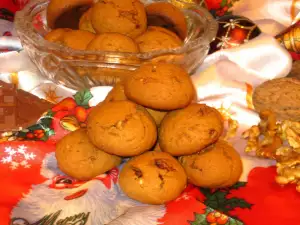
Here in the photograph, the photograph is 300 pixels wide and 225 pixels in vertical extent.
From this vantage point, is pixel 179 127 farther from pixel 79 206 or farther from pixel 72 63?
pixel 72 63

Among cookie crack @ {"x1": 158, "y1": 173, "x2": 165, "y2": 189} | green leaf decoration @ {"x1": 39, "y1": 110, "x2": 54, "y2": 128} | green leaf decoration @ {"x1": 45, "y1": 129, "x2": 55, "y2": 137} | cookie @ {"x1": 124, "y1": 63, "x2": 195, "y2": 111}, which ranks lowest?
green leaf decoration @ {"x1": 45, "y1": 129, "x2": 55, "y2": 137}

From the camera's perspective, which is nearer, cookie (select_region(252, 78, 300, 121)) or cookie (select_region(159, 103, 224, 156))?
cookie (select_region(159, 103, 224, 156))

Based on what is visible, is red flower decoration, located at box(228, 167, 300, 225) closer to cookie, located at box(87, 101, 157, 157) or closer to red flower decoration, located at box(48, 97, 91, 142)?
cookie, located at box(87, 101, 157, 157)

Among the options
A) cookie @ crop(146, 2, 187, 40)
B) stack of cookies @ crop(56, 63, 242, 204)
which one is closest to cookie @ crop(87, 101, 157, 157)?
stack of cookies @ crop(56, 63, 242, 204)

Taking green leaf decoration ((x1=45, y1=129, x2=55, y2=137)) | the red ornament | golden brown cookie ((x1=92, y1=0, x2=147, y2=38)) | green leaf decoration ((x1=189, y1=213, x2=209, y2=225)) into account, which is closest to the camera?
green leaf decoration ((x1=189, y1=213, x2=209, y2=225))

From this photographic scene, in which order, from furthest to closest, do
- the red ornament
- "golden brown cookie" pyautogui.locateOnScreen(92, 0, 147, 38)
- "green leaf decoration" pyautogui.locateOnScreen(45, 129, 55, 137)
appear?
the red ornament < "golden brown cookie" pyautogui.locateOnScreen(92, 0, 147, 38) < "green leaf decoration" pyautogui.locateOnScreen(45, 129, 55, 137)

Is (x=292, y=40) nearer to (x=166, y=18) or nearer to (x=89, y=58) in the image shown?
(x=166, y=18)
